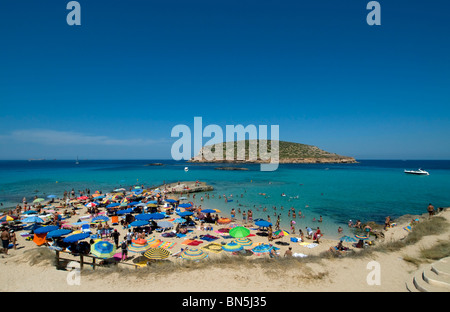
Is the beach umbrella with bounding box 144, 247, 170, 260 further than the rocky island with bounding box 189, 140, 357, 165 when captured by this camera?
No

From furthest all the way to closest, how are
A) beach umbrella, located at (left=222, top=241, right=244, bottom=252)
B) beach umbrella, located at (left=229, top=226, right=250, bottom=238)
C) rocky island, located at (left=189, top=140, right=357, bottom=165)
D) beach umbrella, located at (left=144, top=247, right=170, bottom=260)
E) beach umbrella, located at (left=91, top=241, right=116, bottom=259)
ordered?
rocky island, located at (left=189, top=140, right=357, bottom=165), beach umbrella, located at (left=229, top=226, right=250, bottom=238), beach umbrella, located at (left=222, top=241, right=244, bottom=252), beach umbrella, located at (left=144, top=247, right=170, bottom=260), beach umbrella, located at (left=91, top=241, right=116, bottom=259)

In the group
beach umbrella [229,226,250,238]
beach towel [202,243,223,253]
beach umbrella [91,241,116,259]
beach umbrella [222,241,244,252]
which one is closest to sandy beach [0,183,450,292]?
beach umbrella [91,241,116,259]

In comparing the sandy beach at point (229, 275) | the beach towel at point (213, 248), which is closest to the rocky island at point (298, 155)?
the beach towel at point (213, 248)

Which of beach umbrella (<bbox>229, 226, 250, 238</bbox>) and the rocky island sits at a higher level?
the rocky island

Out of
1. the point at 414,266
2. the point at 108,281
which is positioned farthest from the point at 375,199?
the point at 108,281

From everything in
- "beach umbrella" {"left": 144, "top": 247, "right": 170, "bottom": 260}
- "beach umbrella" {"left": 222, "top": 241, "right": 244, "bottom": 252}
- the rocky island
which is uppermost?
the rocky island

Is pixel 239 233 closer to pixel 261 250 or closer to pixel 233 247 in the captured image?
pixel 233 247

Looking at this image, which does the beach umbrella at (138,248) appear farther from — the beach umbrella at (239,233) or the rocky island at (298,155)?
the rocky island at (298,155)

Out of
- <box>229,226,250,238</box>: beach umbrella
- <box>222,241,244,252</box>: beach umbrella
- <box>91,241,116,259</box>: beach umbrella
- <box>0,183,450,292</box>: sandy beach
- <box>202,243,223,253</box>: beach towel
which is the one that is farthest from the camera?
<box>229,226,250,238</box>: beach umbrella

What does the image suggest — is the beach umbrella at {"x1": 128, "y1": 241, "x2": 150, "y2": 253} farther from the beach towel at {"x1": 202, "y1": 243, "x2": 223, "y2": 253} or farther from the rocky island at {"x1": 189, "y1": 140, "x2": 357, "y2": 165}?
the rocky island at {"x1": 189, "y1": 140, "x2": 357, "y2": 165}

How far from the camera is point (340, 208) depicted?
1045 inches

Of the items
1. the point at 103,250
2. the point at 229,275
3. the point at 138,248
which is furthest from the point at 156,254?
the point at 229,275

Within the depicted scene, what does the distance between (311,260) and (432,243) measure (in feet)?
24.9
